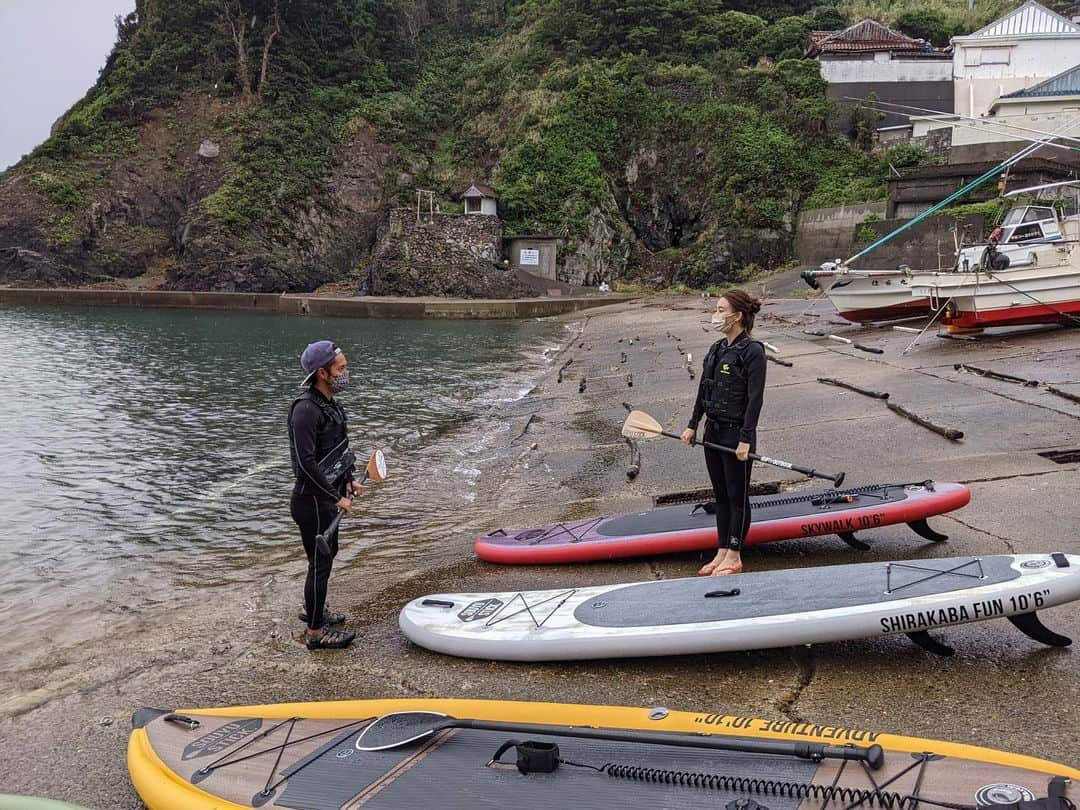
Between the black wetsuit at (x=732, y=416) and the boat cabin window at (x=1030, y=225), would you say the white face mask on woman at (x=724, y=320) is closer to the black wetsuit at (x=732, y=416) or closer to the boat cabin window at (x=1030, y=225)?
the black wetsuit at (x=732, y=416)

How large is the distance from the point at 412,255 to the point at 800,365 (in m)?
28.9

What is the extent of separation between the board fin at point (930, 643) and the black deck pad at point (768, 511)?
1.70m

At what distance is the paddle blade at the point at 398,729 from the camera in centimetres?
337

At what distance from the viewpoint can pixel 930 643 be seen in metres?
4.06

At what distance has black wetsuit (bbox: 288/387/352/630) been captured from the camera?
4.85 meters

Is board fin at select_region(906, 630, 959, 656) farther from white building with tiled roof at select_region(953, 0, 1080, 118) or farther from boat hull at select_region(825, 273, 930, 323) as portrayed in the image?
white building with tiled roof at select_region(953, 0, 1080, 118)

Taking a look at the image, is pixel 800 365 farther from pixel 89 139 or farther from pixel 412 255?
pixel 89 139

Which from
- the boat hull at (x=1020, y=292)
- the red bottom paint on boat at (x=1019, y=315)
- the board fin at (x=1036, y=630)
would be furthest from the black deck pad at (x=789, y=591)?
the red bottom paint on boat at (x=1019, y=315)

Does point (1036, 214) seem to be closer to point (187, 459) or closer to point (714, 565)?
point (714, 565)

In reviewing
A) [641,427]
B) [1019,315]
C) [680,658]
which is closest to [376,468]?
[641,427]

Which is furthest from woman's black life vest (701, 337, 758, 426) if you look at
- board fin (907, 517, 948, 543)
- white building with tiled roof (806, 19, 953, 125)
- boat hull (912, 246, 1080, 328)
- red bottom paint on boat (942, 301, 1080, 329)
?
white building with tiled roof (806, 19, 953, 125)

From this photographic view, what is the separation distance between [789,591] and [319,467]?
2.81m

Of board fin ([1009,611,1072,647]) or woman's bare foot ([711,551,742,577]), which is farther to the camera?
woman's bare foot ([711,551,742,577])

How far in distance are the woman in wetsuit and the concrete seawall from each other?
101ft
